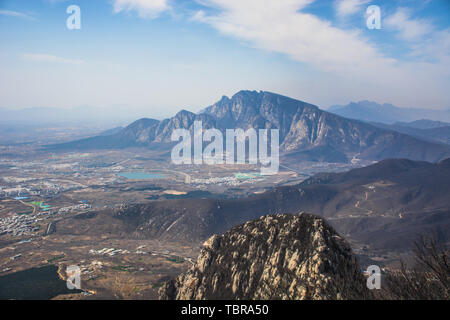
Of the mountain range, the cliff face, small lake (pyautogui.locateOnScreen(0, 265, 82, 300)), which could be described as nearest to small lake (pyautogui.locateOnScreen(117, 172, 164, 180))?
the mountain range

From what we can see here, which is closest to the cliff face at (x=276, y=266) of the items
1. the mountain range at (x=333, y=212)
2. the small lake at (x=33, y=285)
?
the small lake at (x=33, y=285)

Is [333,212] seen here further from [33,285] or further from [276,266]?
[276,266]

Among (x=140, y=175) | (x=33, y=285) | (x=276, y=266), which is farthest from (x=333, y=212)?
(x=140, y=175)

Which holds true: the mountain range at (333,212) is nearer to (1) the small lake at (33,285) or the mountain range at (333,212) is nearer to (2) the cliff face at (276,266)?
(1) the small lake at (33,285)

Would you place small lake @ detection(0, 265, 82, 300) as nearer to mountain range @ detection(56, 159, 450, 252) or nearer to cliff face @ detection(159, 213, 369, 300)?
cliff face @ detection(159, 213, 369, 300)

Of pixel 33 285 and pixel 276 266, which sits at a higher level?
pixel 276 266
